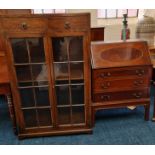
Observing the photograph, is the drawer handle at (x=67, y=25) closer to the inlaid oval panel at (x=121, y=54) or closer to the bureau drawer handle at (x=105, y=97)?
the inlaid oval panel at (x=121, y=54)

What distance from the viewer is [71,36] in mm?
1750

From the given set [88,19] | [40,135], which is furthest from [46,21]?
[40,135]

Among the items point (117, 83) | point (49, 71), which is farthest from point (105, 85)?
point (49, 71)

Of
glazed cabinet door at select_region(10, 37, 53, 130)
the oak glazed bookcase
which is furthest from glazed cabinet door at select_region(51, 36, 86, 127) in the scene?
glazed cabinet door at select_region(10, 37, 53, 130)

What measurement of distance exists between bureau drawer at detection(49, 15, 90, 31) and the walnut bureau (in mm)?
449

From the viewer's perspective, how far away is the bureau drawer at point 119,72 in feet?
6.81

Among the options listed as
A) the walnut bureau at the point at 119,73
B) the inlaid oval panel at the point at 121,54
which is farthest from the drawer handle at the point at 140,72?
the inlaid oval panel at the point at 121,54

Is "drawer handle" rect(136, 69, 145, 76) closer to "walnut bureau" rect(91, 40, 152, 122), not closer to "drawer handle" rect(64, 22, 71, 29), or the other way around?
"walnut bureau" rect(91, 40, 152, 122)

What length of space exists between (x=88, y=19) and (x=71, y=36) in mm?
209

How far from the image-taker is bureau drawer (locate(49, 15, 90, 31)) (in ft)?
5.49


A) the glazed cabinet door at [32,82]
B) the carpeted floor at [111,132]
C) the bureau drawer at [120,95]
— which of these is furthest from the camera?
the bureau drawer at [120,95]

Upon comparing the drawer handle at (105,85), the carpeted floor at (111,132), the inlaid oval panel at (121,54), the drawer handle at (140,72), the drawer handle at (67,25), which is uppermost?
the drawer handle at (67,25)

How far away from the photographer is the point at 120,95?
7.30 ft

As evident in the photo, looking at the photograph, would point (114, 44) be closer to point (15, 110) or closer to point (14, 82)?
point (14, 82)
